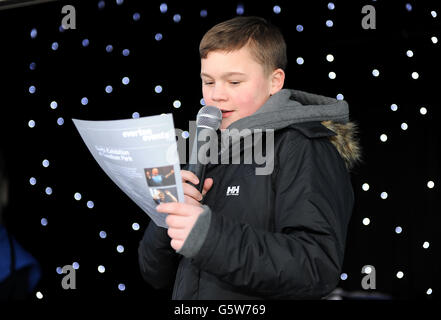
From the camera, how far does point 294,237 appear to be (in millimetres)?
1100

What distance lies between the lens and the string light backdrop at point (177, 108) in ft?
6.40

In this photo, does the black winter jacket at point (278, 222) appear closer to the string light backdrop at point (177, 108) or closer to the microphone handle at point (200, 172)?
the microphone handle at point (200, 172)

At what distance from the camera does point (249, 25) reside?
55.7 inches

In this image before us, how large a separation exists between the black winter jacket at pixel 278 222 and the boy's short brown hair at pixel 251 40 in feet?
0.34

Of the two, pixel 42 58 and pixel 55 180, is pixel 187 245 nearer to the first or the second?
pixel 55 180

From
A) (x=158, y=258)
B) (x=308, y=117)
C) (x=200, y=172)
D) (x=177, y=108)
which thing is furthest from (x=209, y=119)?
(x=177, y=108)

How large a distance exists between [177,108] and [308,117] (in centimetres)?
81

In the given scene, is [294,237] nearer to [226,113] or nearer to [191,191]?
[191,191]

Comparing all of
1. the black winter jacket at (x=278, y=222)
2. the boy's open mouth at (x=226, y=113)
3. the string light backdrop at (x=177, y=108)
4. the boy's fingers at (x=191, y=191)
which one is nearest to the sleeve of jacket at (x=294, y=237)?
the black winter jacket at (x=278, y=222)

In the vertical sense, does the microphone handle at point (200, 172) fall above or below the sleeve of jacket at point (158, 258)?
above
